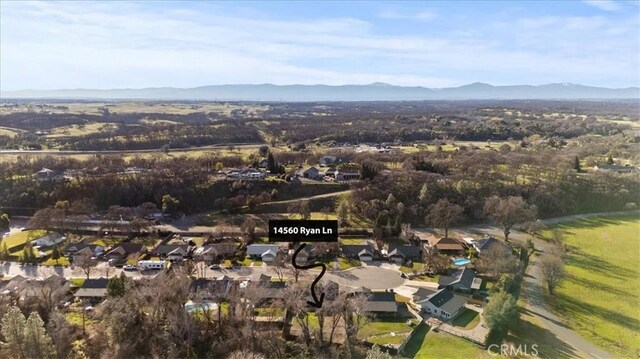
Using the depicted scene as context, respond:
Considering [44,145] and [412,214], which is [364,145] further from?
[44,145]

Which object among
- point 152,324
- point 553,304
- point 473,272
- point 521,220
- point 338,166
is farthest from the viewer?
point 338,166

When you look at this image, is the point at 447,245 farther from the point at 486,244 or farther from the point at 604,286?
the point at 604,286

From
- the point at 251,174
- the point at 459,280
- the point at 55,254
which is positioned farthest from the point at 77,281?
the point at 459,280

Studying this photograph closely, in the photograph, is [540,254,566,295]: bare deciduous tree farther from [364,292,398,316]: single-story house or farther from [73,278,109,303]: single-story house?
[73,278,109,303]: single-story house

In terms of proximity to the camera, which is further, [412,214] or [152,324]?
[412,214]

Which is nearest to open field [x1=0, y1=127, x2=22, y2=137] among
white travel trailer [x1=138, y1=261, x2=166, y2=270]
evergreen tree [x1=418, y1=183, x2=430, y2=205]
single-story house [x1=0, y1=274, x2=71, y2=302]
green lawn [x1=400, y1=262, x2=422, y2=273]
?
white travel trailer [x1=138, y1=261, x2=166, y2=270]

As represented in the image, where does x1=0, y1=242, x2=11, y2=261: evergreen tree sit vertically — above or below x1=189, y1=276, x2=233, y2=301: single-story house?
below

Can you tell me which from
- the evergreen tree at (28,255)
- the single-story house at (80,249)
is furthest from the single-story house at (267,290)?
the evergreen tree at (28,255)

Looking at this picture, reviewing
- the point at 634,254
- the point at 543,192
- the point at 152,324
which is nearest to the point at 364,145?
the point at 543,192
